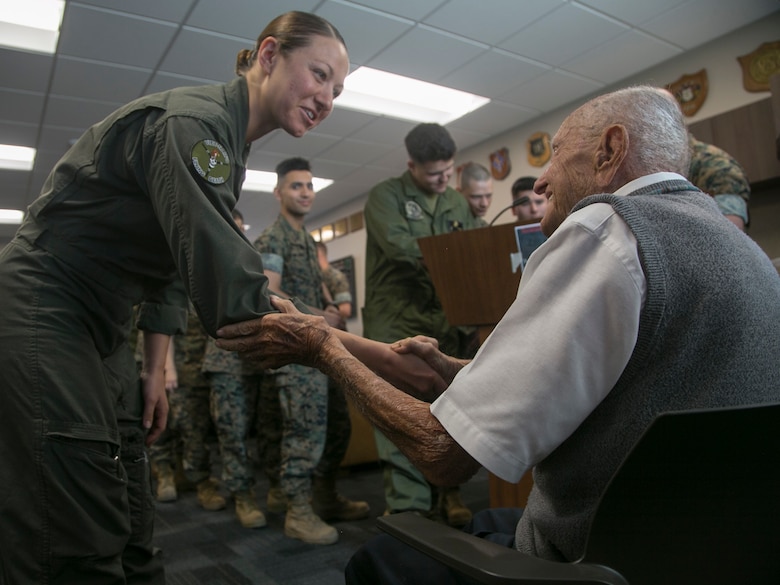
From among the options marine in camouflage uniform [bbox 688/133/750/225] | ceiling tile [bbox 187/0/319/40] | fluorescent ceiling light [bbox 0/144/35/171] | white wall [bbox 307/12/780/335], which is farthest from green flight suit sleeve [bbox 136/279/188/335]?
fluorescent ceiling light [bbox 0/144/35/171]

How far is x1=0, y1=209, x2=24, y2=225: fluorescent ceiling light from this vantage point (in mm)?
7033

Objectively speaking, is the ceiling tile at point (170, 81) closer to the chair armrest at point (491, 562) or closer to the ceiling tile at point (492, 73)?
the ceiling tile at point (492, 73)

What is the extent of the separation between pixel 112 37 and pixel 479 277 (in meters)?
3.11

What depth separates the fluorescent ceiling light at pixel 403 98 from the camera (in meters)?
4.36

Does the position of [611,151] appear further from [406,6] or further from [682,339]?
[406,6]

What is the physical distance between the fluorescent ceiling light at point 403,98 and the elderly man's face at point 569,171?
357cm

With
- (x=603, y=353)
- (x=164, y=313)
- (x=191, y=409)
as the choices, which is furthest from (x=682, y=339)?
(x=191, y=409)

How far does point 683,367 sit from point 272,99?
3.09 ft

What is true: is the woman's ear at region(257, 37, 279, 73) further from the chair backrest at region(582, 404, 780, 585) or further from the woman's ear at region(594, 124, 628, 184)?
the chair backrest at region(582, 404, 780, 585)

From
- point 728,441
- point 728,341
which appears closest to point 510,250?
point 728,341

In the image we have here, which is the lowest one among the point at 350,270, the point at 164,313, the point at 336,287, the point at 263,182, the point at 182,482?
the point at 182,482

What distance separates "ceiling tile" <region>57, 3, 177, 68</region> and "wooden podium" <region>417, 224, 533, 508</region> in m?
2.68

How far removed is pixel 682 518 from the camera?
0.48m

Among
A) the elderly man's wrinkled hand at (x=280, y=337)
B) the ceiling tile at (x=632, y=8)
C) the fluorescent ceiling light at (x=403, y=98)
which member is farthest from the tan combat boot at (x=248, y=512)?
the ceiling tile at (x=632, y=8)
